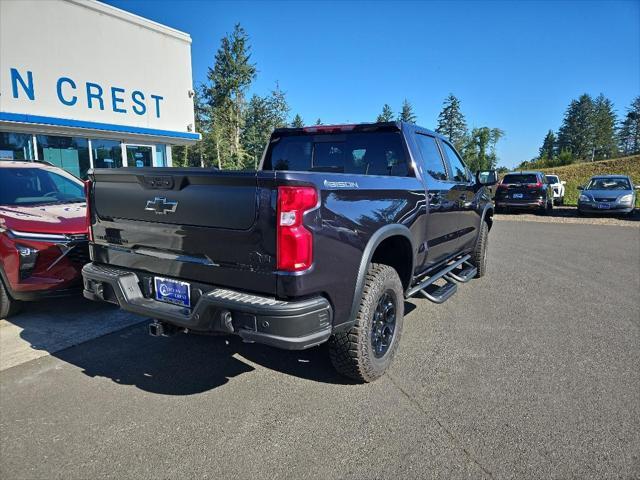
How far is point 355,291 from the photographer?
2891 mm

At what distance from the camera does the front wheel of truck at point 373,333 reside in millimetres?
3020

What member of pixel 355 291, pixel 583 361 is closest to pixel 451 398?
pixel 355 291

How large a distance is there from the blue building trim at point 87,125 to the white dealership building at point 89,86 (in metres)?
0.03

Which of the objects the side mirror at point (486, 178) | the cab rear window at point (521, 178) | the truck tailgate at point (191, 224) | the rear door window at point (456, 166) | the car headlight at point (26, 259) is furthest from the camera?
the cab rear window at point (521, 178)

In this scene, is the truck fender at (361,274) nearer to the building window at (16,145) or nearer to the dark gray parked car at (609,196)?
the building window at (16,145)

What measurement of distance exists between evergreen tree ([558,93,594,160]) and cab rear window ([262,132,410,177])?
107 meters

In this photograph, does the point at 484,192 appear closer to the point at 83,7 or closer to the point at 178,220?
the point at 178,220

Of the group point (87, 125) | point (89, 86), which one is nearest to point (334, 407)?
point (87, 125)

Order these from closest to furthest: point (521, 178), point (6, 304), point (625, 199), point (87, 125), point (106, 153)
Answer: point (6, 304), point (87, 125), point (106, 153), point (625, 199), point (521, 178)

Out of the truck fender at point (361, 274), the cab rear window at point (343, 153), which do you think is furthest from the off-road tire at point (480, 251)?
the truck fender at point (361, 274)

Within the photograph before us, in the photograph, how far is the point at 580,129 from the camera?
9788cm

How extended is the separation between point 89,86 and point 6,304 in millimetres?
9181

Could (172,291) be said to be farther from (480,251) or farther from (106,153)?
(106,153)

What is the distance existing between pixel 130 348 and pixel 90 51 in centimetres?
1071
